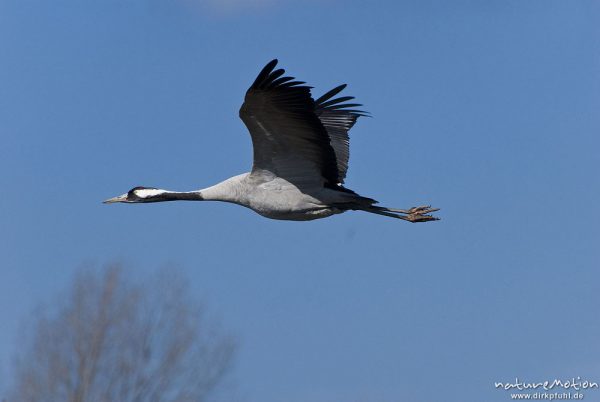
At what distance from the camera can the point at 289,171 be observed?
1527cm

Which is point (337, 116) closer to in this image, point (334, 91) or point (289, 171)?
point (334, 91)

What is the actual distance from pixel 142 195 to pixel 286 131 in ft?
9.31

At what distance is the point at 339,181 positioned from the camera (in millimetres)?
16578

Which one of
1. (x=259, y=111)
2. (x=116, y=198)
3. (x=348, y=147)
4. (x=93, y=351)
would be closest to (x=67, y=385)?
(x=93, y=351)

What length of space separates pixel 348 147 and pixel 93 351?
8202mm

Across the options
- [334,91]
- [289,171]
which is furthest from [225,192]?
[334,91]

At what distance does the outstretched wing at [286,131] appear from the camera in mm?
14016

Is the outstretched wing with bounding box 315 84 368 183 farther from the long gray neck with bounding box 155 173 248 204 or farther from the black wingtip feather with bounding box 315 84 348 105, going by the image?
the long gray neck with bounding box 155 173 248 204

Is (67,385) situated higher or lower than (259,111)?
lower

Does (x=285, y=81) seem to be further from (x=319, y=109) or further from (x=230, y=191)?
(x=319, y=109)

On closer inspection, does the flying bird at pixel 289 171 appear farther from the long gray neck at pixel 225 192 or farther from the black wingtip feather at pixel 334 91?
the black wingtip feather at pixel 334 91

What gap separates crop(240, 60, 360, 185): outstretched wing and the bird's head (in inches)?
72.8

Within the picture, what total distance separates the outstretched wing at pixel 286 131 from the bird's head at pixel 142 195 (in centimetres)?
185

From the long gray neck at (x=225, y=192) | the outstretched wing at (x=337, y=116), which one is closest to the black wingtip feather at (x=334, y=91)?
the outstretched wing at (x=337, y=116)
